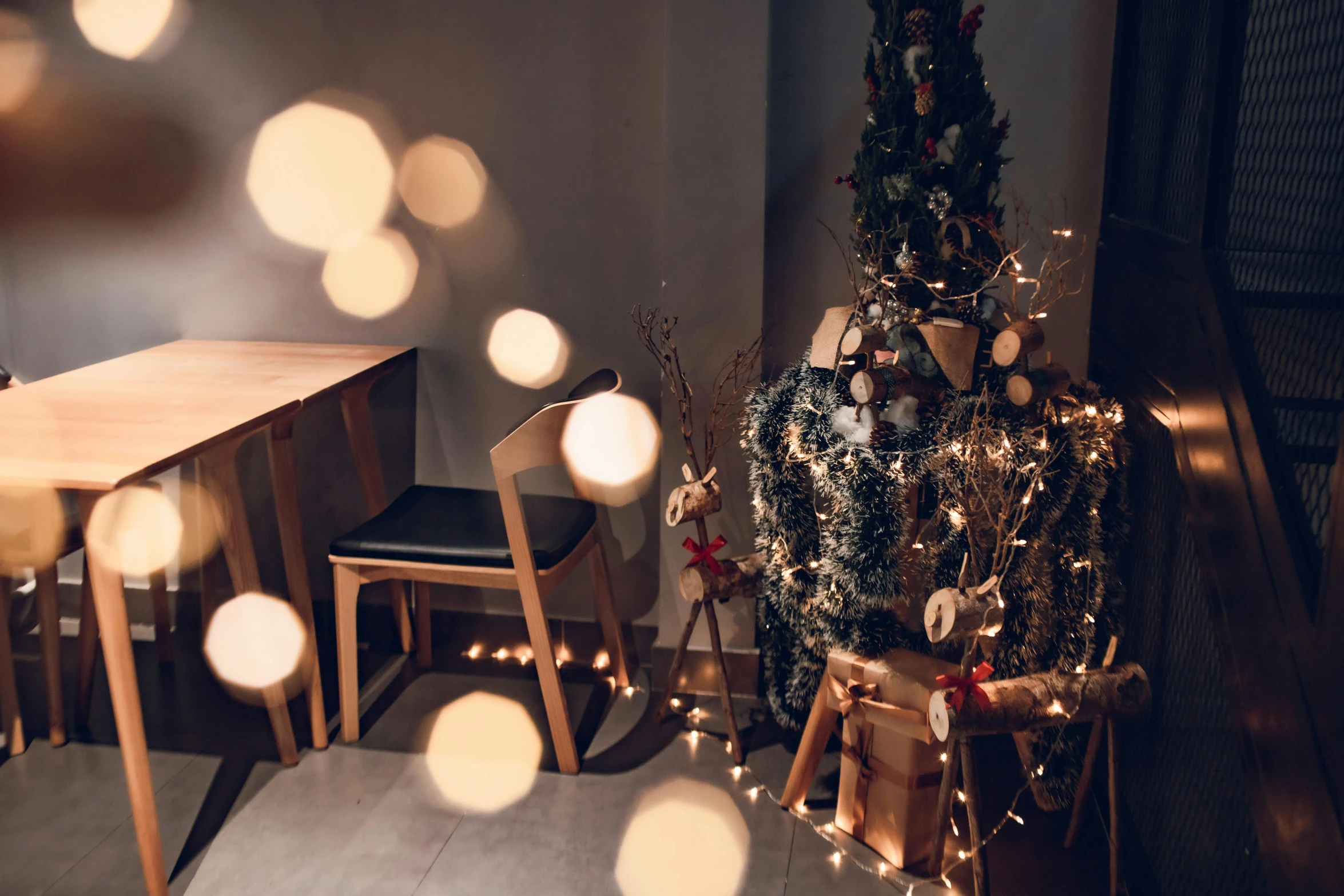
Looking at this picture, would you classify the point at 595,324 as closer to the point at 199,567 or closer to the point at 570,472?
the point at 570,472

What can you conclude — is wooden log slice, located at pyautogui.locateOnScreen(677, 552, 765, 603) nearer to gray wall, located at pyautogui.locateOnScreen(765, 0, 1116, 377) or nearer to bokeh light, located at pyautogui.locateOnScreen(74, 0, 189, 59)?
gray wall, located at pyautogui.locateOnScreen(765, 0, 1116, 377)

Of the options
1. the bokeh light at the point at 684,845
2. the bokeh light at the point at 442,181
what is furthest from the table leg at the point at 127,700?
the bokeh light at the point at 442,181

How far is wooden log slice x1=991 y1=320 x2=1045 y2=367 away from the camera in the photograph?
1.86 m

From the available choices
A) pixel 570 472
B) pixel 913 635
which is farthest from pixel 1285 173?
pixel 570 472

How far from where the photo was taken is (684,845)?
2.14 metres

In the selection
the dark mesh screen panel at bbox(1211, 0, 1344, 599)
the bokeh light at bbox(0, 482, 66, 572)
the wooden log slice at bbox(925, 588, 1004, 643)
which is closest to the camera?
the dark mesh screen panel at bbox(1211, 0, 1344, 599)

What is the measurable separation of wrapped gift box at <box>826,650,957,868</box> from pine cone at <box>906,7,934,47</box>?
4.07ft

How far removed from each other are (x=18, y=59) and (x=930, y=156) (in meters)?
2.71

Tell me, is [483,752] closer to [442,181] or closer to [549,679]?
[549,679]

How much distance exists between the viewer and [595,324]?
2818 millimetres

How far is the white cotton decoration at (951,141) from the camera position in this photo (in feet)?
6.36

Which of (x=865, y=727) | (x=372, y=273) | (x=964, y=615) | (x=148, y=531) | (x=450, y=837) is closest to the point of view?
(x=964, y=615)

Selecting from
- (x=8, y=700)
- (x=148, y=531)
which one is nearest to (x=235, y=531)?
(x=8, y=700)

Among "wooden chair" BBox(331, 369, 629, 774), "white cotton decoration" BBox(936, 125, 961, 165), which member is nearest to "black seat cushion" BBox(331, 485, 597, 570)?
"wooden chair" BBox(331, 369, 629, 774)
